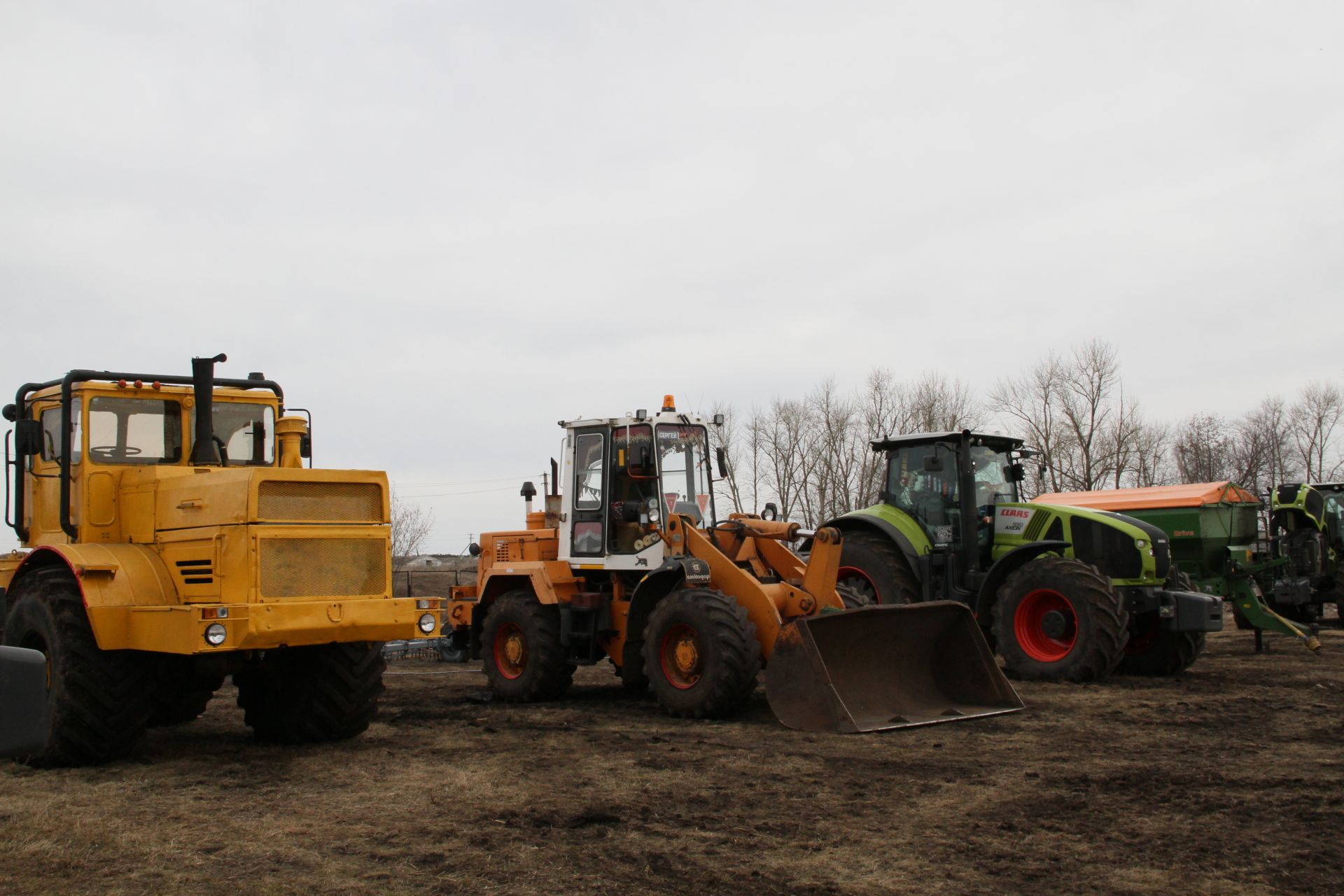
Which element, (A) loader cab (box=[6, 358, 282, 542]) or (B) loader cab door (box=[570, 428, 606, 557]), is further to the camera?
(B) loader cab door (box=[570, 428, 606, 557])

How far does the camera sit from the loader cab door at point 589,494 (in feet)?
36.3

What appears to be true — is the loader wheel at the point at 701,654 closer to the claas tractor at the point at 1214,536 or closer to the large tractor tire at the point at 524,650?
the large tractor tire at the point at 524,650

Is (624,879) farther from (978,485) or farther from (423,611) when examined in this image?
(978,485)

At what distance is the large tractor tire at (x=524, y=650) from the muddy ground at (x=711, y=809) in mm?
1288

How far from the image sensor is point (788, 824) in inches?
234

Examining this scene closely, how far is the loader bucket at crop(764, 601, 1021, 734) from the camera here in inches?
340

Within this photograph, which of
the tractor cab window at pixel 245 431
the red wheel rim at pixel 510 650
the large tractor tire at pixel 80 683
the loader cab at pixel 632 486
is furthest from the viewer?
the red wheel rim at pixel 510 650

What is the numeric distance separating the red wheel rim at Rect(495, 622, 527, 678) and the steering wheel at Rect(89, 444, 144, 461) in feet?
13.2

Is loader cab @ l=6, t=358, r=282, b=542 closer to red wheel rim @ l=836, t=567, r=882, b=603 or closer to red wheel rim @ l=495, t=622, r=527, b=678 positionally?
red wheel rim @ l=495, t=622, r=527, b=678

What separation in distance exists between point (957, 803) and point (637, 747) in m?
2.62

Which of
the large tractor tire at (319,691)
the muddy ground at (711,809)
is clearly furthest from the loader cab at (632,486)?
the large tractor tire at (319,691)

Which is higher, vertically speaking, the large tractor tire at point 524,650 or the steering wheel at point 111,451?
the steering wheel at point 111,451

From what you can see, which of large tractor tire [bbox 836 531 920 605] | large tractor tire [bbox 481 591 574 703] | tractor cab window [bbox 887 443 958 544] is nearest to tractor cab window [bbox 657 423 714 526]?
large tractor tire [bbox 481 591 574 703]

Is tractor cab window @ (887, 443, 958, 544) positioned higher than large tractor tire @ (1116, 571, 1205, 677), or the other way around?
tractor cab window @ (887, 443, 958, 544)
